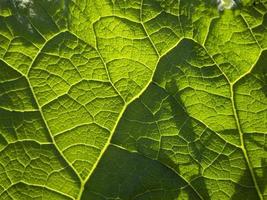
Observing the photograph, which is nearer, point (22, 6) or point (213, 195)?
point (22, 6)

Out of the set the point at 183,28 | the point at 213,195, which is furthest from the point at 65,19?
the point at 213,195

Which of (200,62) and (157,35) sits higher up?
(157,35)

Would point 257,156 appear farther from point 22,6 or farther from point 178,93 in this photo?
point 22,6

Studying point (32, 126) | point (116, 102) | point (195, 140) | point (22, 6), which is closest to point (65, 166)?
point (32, 126)


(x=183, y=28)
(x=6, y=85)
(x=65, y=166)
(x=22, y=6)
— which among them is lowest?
(x=65, y=166)

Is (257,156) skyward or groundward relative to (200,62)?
groundward

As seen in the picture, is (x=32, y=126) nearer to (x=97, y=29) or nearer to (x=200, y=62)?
(x=97, y=29)
